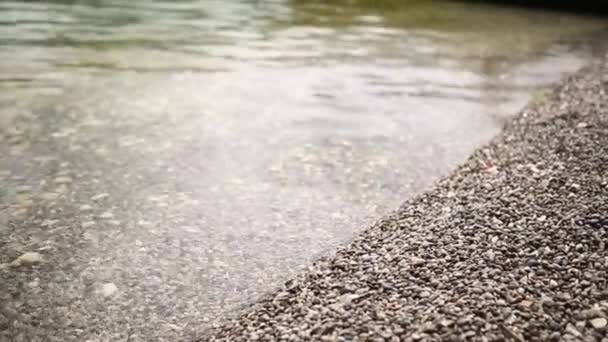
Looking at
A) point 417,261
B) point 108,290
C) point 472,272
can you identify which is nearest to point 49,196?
point 108,290

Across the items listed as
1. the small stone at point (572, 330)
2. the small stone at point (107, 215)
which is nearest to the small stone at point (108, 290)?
the small stone at point (107, 215)

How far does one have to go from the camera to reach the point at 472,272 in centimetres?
447

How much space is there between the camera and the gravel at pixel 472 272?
3877 mm

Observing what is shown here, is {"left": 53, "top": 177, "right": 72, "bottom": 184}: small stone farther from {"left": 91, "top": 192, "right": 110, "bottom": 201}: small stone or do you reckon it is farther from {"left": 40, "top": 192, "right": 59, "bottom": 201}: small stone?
{"left": 91, "top": 192, "right": 110, "bottom": 201}: small stone

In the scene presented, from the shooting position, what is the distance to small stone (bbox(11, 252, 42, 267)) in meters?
5.29

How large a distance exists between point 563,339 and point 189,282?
2.95 metres

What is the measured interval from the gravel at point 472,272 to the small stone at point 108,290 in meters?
1.00

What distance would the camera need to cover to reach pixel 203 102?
32.9 feet

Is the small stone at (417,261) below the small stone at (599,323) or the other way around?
below

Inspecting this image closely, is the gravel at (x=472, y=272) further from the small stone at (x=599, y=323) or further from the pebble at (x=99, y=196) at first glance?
the pebble at (x=99, y=196)

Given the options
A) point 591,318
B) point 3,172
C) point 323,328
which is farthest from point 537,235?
point 3,172

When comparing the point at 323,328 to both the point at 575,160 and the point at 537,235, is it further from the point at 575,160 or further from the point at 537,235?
the point at 575,160

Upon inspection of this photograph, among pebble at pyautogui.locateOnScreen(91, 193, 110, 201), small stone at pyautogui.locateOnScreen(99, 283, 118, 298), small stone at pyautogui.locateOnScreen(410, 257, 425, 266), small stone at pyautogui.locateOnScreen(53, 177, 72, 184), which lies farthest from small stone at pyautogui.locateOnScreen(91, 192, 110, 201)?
small stone at pyautogui.locateOnScreen(410, 257, 425, 266)

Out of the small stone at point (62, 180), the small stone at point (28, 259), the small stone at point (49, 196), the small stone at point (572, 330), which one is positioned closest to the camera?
the small stone at point (572, 330)
